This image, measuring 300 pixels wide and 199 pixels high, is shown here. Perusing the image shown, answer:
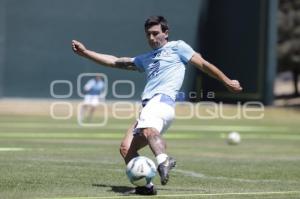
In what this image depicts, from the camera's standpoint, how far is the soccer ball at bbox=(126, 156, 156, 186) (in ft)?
30.6

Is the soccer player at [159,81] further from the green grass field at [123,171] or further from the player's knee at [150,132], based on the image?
the green grass field at [123,171]

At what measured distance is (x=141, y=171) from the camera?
932 cm

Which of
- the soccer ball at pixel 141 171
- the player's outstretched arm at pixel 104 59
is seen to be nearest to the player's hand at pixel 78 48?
the player's outstretched arm at pixel 104 59

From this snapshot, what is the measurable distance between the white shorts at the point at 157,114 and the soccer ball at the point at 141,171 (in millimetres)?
402

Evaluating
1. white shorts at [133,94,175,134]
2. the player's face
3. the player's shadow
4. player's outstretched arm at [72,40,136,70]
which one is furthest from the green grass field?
the player's face

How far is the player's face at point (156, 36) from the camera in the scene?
31.6ft

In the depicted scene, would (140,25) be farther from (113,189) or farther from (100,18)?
(113,189)

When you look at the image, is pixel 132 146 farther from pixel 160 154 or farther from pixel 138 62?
pixel 138 62

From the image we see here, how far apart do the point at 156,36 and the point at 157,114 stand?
3.02 feet

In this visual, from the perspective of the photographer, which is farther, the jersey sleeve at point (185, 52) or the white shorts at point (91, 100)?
the white shorts at point (91, 100)

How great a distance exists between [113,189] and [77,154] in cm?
618

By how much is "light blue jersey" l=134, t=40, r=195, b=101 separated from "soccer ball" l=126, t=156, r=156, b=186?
821 mm

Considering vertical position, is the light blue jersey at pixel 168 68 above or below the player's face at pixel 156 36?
below

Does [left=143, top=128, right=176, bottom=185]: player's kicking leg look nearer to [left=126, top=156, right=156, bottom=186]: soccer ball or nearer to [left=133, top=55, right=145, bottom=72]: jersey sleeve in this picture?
[left=126, top=156, right=156, bottom=186]: soccer ball
